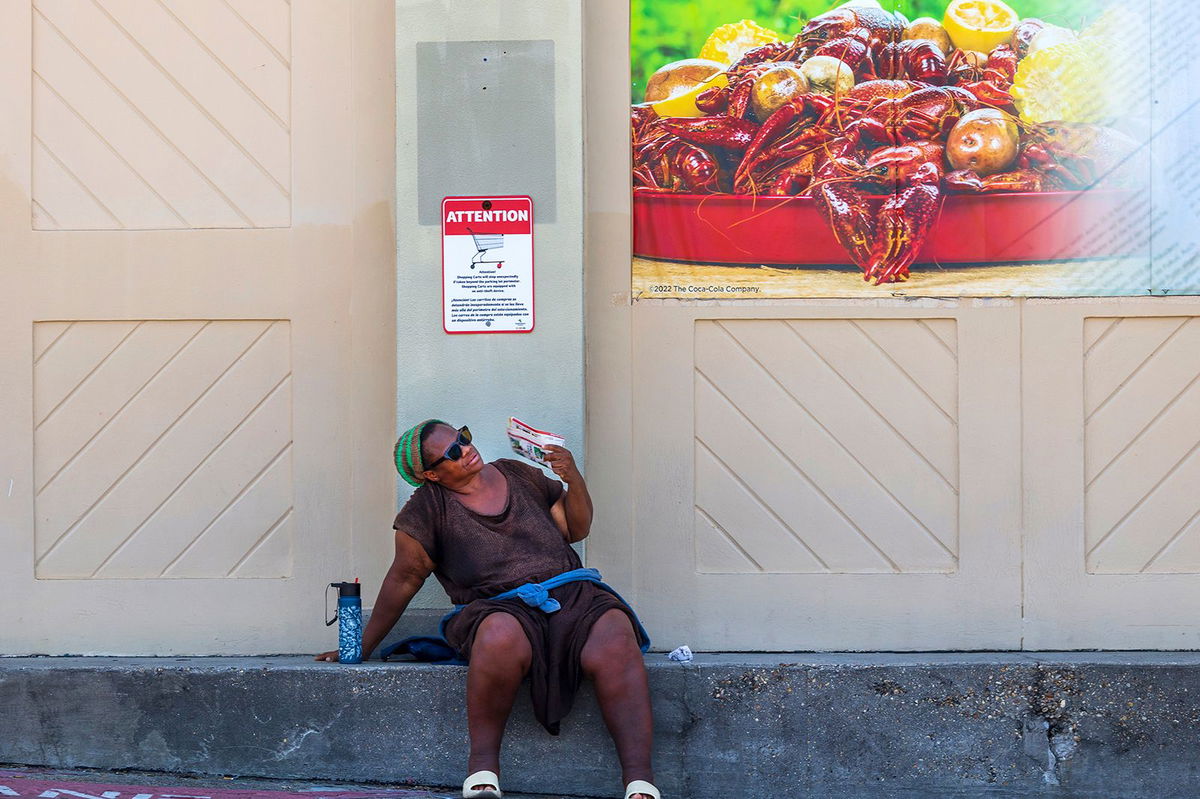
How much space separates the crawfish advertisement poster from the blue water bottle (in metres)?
1.50

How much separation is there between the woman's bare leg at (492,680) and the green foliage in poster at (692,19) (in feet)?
6.62

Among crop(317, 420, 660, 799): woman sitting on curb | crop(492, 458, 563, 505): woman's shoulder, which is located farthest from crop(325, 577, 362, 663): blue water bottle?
crop(492, 458, 563, 505): woman's shoulder

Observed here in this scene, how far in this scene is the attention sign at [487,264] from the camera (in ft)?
16.1

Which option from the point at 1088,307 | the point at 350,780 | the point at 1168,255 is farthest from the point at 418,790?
the point at 1168,255

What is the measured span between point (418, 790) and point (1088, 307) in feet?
9.49

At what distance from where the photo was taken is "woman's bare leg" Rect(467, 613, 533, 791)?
14.2ft

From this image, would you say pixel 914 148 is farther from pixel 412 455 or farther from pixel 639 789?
pixel 639 789

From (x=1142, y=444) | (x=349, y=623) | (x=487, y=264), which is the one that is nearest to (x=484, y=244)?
(x=487, y=264)

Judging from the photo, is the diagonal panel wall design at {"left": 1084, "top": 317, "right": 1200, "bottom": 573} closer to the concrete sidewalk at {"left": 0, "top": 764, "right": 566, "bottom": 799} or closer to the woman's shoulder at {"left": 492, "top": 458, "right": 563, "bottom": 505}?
the woman's shoulder at {"left": 492, "top": 458, "right": 563, "bottom": 505}

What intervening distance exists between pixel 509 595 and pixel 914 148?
218 cm

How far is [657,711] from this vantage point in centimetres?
462

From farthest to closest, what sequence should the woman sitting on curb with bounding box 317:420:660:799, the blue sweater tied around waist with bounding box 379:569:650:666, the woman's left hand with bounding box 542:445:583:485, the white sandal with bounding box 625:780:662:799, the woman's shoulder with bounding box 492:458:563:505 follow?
the woman's shoulder with bounding box 492:458:563:505
the woman's left hand with bounding box 542:445:583:485
the blue sweater tied around waist with bounding box 379:569:650:666
the woman sitting on curb with bounding box 317:420:660:799
the white sandal with bounding box 625:780:662:799

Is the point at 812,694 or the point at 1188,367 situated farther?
the point at 1188,367

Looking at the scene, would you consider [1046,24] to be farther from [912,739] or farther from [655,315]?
[912,739]
